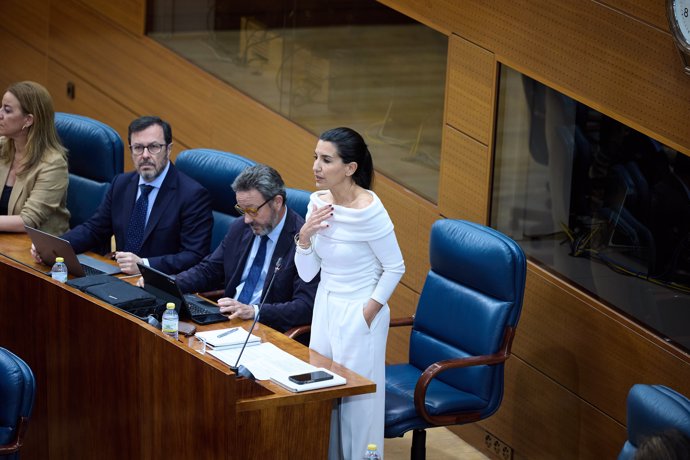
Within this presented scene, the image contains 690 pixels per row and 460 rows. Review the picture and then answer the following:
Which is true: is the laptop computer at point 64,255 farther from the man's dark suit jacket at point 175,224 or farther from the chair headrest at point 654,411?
the chair headrest at point 654,411

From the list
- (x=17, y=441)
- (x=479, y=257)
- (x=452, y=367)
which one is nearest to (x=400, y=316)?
(x=479, y=257)

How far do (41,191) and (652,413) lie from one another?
10.4 feet

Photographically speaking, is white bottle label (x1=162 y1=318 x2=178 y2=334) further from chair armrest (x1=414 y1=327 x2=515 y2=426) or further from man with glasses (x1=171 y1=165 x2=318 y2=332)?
chair armrest (x1=414 y1=327 x2=515 y2=426)

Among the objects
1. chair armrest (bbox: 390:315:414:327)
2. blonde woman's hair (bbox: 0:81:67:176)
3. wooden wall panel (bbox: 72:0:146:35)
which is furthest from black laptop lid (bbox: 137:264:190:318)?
wooden wall panel (bbox: 72:0:146:35)

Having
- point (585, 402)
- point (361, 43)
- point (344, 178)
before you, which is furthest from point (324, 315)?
point (361, 43)

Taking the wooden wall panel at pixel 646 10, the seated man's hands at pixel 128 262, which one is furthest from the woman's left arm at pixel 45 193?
the wooden wall panel at pixel 646 10

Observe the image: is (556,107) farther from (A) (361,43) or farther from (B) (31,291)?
(B) (31,291)

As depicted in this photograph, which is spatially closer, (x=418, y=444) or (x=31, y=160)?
(x=418, y=444)

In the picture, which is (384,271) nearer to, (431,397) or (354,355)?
(354,355)

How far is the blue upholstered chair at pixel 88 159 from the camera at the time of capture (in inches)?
218

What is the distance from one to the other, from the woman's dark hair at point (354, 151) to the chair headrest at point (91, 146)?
6.01ft

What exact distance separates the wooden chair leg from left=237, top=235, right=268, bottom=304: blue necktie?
0.85 m

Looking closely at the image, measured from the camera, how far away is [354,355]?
3986mm

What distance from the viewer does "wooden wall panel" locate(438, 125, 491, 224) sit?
15.8 ft
